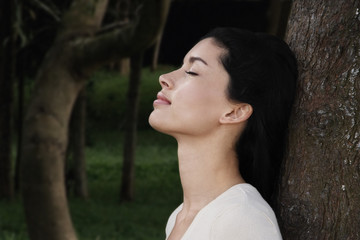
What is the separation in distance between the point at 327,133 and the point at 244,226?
1.46 ft

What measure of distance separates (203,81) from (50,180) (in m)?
4.34

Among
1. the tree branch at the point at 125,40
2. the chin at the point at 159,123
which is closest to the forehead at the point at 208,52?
the chin at the point at 159,123

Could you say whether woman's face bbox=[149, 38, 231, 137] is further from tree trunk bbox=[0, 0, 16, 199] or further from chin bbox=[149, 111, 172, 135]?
tree trunk bbox=[0, 0, 16, 199]

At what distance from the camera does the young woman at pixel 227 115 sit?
7.72ft

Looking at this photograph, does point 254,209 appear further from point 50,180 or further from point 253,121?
point 50,180

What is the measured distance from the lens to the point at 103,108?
20.5 m

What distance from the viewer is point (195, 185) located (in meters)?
2.45

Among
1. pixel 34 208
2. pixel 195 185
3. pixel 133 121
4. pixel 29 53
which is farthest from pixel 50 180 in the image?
pixel 29 53

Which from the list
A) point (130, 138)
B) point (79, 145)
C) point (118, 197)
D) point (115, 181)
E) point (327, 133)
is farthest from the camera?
point (115, 181)

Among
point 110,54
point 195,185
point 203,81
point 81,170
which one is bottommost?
point 81,170


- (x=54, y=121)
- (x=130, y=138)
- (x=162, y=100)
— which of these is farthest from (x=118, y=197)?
(x=162, y=100)

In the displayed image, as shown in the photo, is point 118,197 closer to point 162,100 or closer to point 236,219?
point 162,100

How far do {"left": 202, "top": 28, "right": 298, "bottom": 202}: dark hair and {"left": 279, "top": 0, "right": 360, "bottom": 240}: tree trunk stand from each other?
54mm

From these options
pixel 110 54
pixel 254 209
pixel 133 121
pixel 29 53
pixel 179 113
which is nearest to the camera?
pixel 254 209
